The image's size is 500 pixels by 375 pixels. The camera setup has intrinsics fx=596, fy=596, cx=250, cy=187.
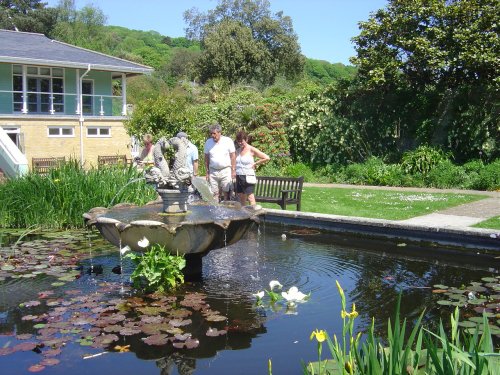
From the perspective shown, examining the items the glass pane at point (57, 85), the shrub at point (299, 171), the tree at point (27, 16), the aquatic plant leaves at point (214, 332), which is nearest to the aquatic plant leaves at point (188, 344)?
the aquatic plant leaves at point (214, 332)

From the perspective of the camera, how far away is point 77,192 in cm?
953

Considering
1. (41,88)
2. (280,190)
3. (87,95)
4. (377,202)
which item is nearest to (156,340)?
(280,190)

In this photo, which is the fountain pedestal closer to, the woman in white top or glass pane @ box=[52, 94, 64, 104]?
the woman in white top

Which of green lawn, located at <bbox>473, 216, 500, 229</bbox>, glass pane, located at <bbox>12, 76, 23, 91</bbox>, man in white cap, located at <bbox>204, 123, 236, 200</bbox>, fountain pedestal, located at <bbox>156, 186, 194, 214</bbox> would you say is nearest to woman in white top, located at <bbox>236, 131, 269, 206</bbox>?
man in white cap, located at <bbox>204, 123, 236, 200</bbox>

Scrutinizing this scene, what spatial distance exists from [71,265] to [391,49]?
1352 centimetres

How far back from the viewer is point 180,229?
5.86m

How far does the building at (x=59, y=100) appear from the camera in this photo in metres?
25.9

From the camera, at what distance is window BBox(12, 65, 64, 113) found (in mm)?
27781

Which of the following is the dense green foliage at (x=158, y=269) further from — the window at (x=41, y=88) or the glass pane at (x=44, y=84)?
the glass pane at (x=44, y=84)

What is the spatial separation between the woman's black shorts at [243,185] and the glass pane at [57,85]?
2208cm

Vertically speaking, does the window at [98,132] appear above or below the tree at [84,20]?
below

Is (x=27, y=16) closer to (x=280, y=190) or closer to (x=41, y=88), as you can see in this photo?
(x=41, y=88)

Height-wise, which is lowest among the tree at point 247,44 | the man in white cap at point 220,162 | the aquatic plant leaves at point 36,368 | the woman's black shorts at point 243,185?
the aquatic plant leaves at point 36,368

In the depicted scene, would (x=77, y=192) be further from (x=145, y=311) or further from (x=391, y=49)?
(x=391, y=49)
